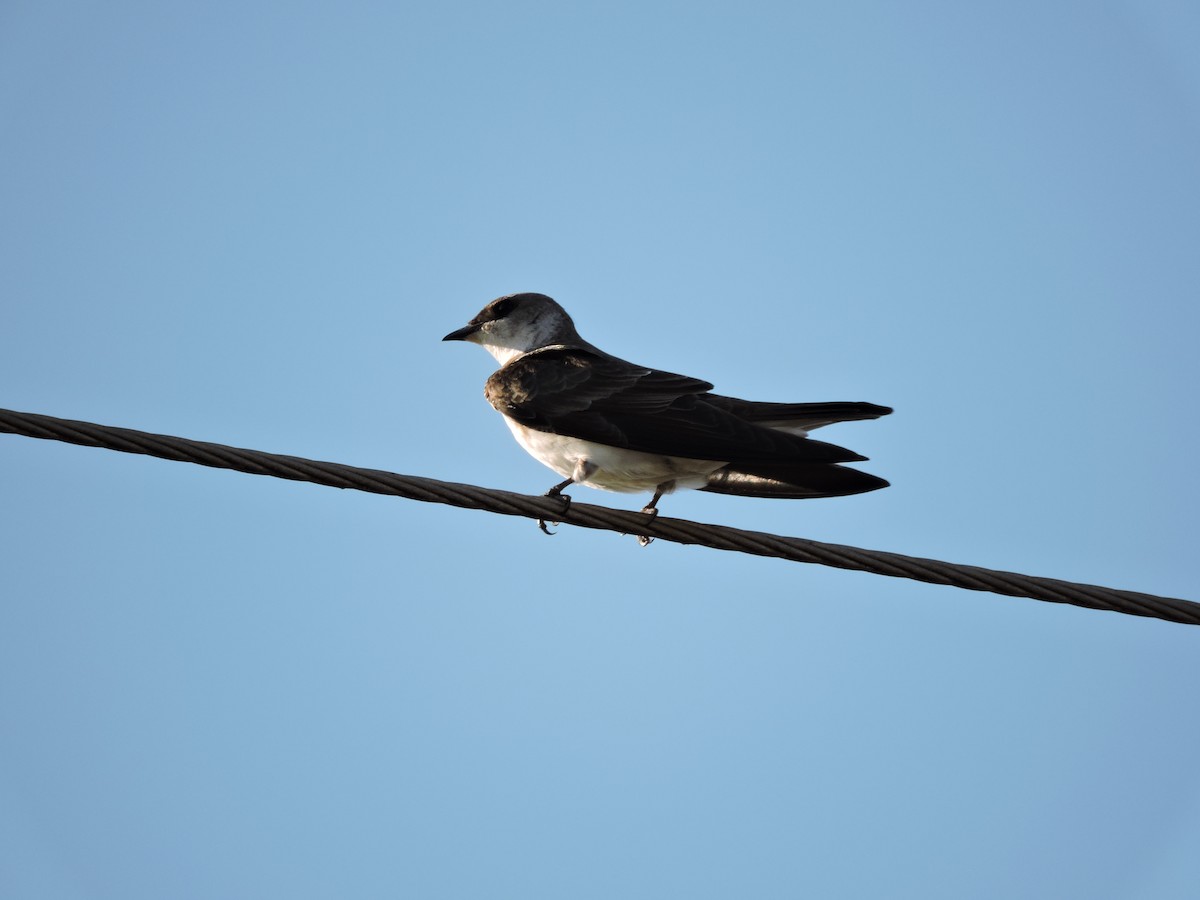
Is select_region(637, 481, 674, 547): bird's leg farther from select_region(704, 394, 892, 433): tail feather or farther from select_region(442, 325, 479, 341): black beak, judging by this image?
select_region(442, 325, 479, 341): black beak

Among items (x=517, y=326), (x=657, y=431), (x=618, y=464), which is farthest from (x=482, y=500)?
(x=517, y=326)

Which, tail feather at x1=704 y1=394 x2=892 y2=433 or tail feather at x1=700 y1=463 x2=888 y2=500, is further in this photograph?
tail feather at x1=704 y1=394 x2=892 y2=433

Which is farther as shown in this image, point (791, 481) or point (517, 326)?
point (517, 326)

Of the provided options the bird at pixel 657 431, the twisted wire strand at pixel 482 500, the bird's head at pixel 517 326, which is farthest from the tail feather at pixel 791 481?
the bird's head at pixel 517 326

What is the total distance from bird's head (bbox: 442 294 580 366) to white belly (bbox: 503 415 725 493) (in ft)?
6.47

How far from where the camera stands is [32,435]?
431 cm

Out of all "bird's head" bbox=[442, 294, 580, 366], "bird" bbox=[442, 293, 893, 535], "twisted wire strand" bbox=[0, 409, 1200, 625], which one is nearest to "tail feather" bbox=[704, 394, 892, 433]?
"bird" bbox=[442, 293, 893, 535]

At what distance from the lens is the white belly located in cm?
673

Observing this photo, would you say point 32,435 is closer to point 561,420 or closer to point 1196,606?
point 561,420

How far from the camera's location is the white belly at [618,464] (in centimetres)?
673

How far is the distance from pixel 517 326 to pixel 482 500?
453 centimetres

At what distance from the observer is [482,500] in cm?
482

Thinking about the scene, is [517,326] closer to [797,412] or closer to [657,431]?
[657,431]

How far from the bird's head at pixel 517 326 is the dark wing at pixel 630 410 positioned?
1344mm
